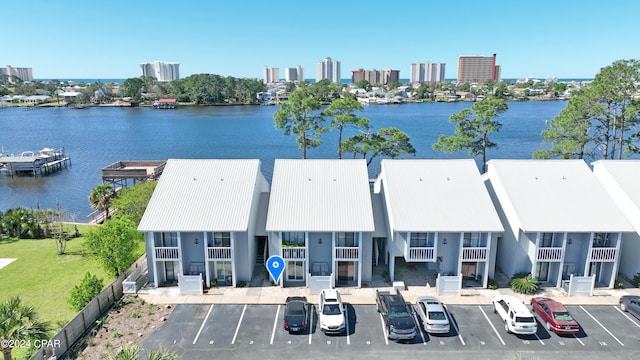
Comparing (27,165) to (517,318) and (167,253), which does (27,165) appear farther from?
(517,318)

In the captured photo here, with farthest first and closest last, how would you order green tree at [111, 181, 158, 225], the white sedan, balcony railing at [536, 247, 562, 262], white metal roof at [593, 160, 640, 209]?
green tree at [111, 181, 158, 225] → white metal roof at [593, 160, 640, 209] → balcony railing at [536, 247, 562, 262] → the white sedan

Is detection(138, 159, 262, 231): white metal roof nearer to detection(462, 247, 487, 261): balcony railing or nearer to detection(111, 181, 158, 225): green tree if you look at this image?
detection(111, 181, 158, 225): green tree

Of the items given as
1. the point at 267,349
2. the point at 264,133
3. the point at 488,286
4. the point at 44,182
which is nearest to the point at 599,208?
the point at 488,286

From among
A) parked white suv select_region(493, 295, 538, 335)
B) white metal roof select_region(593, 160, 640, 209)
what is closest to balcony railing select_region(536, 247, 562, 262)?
parked white suv select_region(493, 295, 538, 335)

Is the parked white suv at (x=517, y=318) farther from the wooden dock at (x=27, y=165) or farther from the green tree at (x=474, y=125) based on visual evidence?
the wooden dock at (x=27, y=165)

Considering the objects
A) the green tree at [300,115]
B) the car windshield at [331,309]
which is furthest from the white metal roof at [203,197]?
the green tree at [300,115]

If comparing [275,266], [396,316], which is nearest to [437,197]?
[396,316]

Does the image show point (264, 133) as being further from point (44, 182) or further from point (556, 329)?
point (556, 329)
